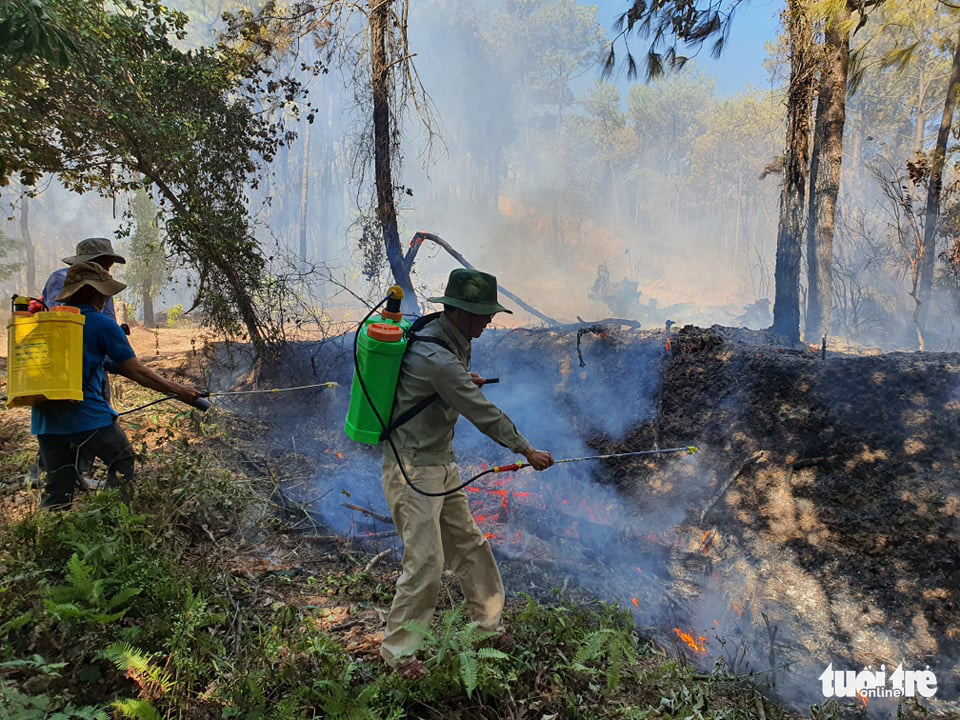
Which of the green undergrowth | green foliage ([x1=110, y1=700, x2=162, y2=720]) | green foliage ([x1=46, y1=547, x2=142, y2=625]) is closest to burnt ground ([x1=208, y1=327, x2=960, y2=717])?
the green undergrowth

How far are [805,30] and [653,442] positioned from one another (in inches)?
264

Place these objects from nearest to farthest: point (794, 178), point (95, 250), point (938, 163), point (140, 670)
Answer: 1. point (140, 670)
2. point (95, 250)
3. point (794, 178)
4. point (938, 163)

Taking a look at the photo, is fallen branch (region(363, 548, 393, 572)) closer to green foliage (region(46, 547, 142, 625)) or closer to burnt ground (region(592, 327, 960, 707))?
green foliage (region(46, 547, 142, 625))

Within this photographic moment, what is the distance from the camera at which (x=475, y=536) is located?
3.27 m

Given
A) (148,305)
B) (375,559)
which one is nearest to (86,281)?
(375,559)

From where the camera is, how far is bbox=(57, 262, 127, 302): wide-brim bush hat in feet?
11.9

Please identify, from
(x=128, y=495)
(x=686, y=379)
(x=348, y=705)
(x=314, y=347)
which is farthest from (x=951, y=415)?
(x=314, y=347)

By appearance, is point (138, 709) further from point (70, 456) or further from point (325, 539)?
point (325, 539)

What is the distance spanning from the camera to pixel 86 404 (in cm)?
365

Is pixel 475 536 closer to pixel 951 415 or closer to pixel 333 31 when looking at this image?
pixel 951 415

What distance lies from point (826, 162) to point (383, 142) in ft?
25.5

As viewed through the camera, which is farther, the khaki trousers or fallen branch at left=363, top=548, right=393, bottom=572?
fallen branch at left=363, top=548, right=393, bottom=572

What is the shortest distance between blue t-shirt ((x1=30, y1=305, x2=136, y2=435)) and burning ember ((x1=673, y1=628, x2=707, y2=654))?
4756mm

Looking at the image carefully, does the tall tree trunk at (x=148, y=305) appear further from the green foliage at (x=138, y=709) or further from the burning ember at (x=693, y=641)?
the burning ember at (x=693, y=641)
